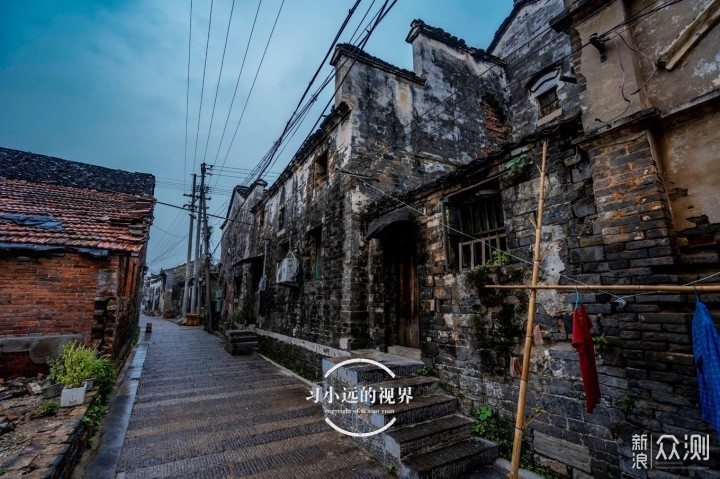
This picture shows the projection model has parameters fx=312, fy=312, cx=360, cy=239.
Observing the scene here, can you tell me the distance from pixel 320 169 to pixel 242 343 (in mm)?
7019

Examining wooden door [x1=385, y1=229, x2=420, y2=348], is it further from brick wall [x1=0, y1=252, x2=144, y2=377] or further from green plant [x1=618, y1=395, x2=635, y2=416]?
brick wall [x1=0, y1=252, x2=144, y2=377]

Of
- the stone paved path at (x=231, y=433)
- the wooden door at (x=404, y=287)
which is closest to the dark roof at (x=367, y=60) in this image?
the wooden door at (x=404, y=287)

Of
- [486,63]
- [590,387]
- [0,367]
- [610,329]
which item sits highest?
[486,63]

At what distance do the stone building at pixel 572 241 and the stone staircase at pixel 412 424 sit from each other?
16.1 inches

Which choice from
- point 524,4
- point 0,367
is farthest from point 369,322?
point 524,4

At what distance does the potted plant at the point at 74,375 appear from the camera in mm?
4469

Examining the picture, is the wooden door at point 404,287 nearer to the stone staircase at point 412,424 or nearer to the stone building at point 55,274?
the stone staircase at point 412,424

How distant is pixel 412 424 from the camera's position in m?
4.24

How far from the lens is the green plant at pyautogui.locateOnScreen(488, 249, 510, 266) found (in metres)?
4.35

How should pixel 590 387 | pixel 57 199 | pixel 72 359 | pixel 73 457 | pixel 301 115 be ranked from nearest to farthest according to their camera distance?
pixel 590 387, pixel 73 457, pixel 72 359, pixel 301 115, pixel 57 199

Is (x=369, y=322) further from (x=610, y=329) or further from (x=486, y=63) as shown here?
(x=486, y=63)

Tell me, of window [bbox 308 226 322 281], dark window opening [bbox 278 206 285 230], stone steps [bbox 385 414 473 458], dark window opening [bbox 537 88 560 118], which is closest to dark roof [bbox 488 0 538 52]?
dark window opening [bbox 537 88 560 118]

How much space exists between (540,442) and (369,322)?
12.7 ft

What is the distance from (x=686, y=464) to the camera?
2.55 meters
